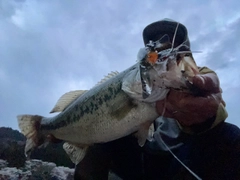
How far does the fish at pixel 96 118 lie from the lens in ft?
8.61

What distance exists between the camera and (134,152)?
3.57 meters

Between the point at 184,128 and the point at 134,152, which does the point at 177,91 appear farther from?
the point at 134,152

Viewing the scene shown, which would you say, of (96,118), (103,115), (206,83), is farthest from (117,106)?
(206,83)

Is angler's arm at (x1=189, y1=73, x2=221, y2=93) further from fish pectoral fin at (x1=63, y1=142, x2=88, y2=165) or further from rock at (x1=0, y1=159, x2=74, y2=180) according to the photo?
rock at (x1=0, y1=159, x2=74, y2=180)

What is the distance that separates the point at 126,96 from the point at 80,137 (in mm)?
751

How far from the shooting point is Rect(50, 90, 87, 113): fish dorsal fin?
355 cm

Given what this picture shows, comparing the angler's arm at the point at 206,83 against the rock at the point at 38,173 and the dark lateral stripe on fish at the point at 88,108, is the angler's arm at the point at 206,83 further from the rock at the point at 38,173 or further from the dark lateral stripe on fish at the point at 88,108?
the rock at the point at 38,173

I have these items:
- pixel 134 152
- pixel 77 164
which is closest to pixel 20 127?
pixel 77 164

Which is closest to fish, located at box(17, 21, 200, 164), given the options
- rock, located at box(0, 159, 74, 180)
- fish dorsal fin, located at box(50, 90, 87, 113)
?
fish dorsal fin, located at box(50, 90, 87, 113)

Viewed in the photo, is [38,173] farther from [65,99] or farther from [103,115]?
[103,115]

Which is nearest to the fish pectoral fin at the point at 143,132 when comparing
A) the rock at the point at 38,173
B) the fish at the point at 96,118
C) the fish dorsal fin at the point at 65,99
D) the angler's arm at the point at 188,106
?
the fish at the point at 96,118

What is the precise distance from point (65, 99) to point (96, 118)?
0.77 meters

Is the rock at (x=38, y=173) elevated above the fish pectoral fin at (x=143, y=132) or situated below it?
above

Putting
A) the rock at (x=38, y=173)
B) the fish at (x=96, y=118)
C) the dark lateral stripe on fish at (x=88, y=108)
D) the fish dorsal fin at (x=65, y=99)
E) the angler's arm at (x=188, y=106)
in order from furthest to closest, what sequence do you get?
the rock at (x=38, y=173)
the fish dorsal fin at (x=65, y=99)
the dark lateral stripe on fish at (x=88, y=108)
the fish at (x=96, y=118)
the angler's arm at (x=188, y=106)
